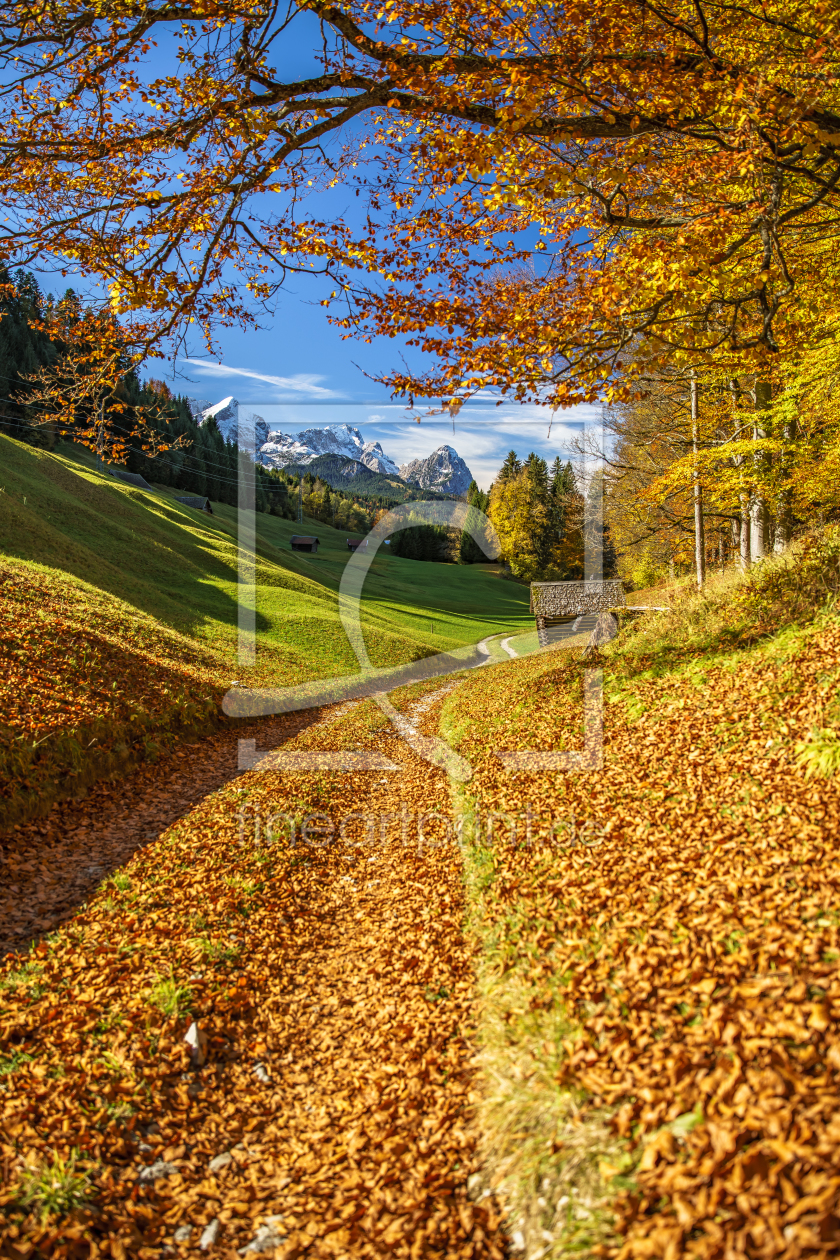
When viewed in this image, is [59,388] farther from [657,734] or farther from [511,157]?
[657,734]

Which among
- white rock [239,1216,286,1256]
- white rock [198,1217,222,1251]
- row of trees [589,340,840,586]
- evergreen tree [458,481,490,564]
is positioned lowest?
white rock [198,1217,222,1251]

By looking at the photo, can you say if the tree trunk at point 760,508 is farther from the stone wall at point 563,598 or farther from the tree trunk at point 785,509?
the stone wall at point 563,598

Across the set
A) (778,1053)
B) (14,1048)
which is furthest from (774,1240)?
(14,1048)

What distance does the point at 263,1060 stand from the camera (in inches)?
181

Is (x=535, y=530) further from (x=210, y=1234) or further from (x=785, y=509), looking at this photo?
(x=210, y=1234)

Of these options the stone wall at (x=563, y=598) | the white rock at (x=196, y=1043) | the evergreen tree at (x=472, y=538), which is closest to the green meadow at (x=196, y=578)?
the stone wall at (x=563, y=598)

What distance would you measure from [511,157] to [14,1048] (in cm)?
964

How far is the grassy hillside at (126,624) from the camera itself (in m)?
10.1

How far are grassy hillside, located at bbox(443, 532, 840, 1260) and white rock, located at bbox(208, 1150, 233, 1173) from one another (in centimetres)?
164

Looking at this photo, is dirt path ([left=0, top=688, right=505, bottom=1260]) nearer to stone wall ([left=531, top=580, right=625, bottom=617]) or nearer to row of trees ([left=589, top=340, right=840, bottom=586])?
row of trees ([left=589, top=340, right=840, bottom=586])

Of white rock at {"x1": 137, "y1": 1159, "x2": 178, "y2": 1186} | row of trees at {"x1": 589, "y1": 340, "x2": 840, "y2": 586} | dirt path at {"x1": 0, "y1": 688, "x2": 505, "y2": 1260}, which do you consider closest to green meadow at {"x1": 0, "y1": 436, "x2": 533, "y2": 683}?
dirt path at {"x1": 0, "y1": 688, "x2": 505, "y2": 1260}

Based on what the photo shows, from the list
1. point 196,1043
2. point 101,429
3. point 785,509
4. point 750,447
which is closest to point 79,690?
point 101,429

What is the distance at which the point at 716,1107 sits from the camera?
288 centimetres

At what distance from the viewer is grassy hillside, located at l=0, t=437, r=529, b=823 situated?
10.1 metres
